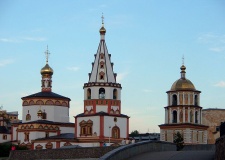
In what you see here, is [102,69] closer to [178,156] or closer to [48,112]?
[48,112]

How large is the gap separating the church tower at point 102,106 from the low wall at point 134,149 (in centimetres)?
2962

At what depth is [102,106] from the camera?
6309cm

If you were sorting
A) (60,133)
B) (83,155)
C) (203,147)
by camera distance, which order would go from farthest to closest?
(60,133), (203,147), (83,155)

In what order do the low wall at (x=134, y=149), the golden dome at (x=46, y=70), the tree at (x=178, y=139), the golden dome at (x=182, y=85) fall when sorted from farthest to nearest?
the golden dome at (x=46, y=70)
the golden dome at (x=182, y=85)
the tree at (x=178, y=139)
the low wall at (x=134, y=149)

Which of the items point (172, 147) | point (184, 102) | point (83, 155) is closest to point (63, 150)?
point (83, 155)

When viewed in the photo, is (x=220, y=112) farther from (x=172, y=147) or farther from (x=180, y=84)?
(x=172, y=147)

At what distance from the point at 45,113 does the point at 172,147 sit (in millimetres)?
37436

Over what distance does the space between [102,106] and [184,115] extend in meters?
8.65

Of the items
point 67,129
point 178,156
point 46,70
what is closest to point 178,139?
point 67,129

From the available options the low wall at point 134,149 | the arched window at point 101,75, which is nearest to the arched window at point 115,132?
the arched window at point 101,75

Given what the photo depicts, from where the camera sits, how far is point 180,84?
66.5 m

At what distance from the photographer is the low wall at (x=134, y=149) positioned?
2447 cm

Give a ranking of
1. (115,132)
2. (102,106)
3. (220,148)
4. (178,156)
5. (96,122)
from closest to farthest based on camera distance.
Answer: (220,148), (178,156), (96,122), (102,106), (115,132)

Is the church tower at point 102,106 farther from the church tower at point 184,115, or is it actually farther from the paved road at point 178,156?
the paved road at point 178,156
